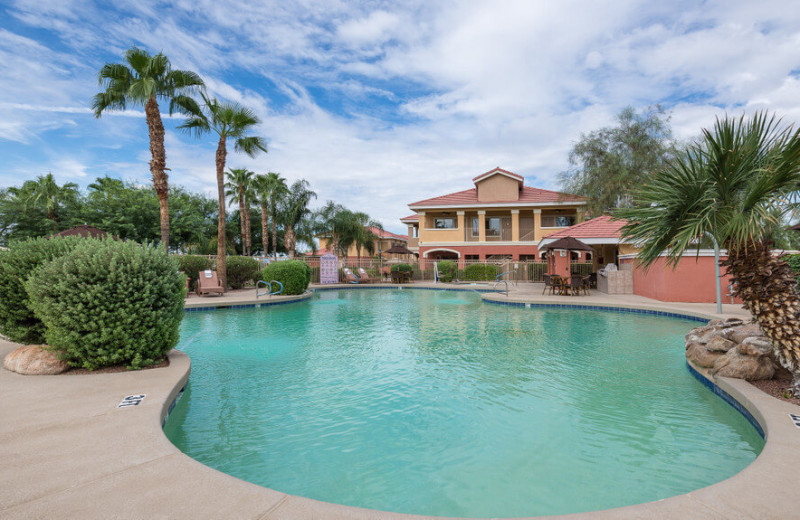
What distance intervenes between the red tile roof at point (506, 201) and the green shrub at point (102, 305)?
26.9 meters

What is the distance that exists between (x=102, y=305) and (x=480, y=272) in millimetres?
22670

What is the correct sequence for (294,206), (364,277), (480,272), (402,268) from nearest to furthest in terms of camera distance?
1. (364,277)
2. (402,268)
3. (480,272)
4. (294,206)

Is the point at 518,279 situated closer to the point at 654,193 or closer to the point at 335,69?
the point at 335,69

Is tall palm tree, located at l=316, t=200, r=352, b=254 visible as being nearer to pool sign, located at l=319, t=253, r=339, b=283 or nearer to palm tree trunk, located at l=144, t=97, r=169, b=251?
pool sign, located at l=319, t=253, r=339, b=283

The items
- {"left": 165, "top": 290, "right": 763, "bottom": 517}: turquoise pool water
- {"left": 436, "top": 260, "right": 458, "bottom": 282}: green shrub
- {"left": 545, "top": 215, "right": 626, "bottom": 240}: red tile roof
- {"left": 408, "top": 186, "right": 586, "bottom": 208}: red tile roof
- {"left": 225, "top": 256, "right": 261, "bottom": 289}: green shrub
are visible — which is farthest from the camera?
Result: {"left": 408, "top": 186, "right": 586, "bottom": 208}: red tile roof

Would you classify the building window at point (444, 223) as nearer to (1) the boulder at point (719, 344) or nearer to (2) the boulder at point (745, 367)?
(1) the boulder at point (719, 344)

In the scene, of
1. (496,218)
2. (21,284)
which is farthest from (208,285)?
(496,218)

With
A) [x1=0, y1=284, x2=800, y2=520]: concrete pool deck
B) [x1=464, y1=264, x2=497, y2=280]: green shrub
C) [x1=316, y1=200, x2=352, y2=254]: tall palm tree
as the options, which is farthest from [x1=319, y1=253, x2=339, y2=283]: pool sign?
[x1=0, y1=284, x2=800, y2=520]: concrete pool deck

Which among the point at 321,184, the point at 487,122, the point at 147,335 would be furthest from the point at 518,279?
the point at 147,335

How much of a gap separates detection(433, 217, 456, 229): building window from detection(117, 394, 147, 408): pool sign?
96.5 ft

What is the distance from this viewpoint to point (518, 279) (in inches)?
984

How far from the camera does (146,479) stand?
2221mm

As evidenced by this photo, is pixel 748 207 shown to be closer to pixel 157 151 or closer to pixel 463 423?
pixel 463 423

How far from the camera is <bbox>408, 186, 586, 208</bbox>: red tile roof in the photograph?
95.9 feet
